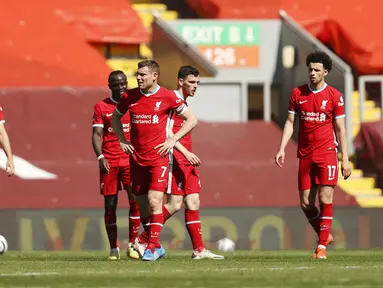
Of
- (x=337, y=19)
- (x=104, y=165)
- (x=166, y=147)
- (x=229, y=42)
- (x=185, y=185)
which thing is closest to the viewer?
(x=166, y=147)

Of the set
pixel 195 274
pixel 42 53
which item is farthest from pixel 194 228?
pixel 42 53

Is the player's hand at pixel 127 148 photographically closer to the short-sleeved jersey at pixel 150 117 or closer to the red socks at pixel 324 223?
the short-sleeved jersey at pixel 150 117

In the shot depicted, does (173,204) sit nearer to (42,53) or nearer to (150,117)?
(150,117)

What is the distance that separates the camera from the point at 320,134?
492 inches

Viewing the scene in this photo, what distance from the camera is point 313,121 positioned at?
41.0 feet

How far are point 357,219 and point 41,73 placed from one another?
6.78 m

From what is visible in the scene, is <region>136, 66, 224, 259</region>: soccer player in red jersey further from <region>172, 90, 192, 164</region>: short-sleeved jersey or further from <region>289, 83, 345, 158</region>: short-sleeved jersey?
<region>289, 83, 345, 158</region>: short-sleeved jersey

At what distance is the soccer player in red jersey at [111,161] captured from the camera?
13.1 m

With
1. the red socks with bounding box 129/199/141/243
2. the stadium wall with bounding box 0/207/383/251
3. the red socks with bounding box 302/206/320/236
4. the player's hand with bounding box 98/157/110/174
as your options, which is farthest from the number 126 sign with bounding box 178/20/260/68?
the red socks with bounding box 302/206/320/236

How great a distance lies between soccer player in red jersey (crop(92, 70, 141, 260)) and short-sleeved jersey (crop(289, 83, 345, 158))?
1.77 meters

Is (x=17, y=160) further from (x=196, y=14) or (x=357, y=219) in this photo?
(x=196, y=14)

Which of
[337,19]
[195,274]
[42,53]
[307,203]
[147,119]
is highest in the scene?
[337,19]

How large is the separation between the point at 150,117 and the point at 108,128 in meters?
1.61

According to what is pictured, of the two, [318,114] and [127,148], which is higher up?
[318,114]
